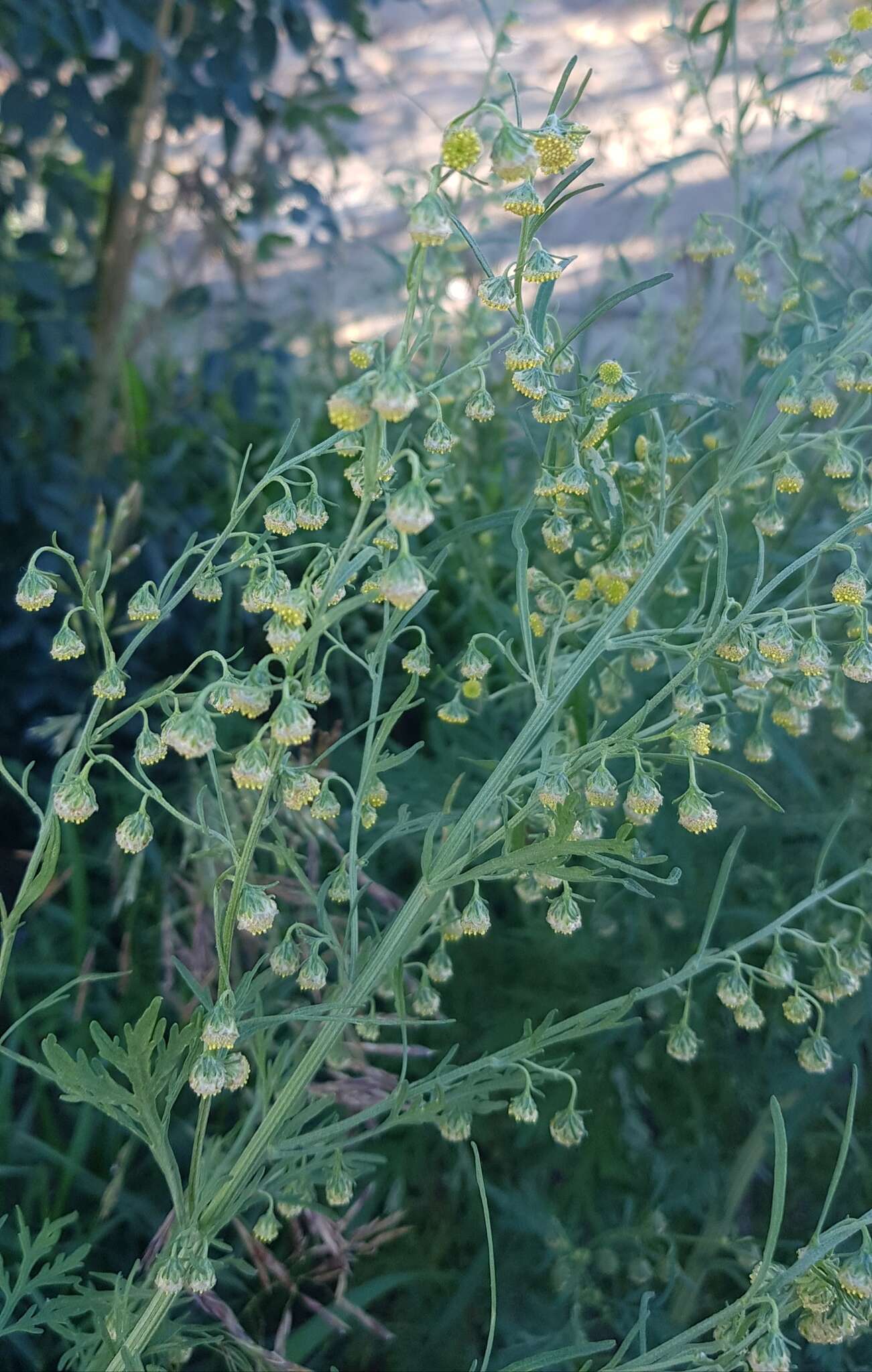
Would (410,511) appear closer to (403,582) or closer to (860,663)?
(403,582)

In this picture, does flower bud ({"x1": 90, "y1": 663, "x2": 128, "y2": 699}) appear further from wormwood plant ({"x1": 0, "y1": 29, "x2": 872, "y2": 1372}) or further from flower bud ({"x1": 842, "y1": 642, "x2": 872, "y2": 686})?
flower bud ({"x1": 842, "y1": 642, "x2": 872, "y2": 686})

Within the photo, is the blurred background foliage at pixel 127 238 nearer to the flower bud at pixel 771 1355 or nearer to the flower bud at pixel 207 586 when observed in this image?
the flower bud at pixel 207 586

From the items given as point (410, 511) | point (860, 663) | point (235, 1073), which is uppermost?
point (410, 511)

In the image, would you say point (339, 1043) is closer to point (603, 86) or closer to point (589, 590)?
point (589, 590)

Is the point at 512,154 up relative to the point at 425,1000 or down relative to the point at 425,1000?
up

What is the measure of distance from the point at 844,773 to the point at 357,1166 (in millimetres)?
1017

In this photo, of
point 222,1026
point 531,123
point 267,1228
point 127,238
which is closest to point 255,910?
point 222,1026

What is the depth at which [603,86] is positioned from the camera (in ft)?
13.6

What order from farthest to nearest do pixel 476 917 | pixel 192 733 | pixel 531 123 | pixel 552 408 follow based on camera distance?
pixel 531 123, pixel 476 917, pixel 552 408, pixel 192 733

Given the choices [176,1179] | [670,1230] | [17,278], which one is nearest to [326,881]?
[176,1179]

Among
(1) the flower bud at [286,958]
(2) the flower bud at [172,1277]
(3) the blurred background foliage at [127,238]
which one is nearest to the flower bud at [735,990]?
(1) the flower bud at [286,958]

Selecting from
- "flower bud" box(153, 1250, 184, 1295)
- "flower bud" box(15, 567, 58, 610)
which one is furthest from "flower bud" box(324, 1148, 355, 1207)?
"flower bud" box(15, 567, 58, 610)

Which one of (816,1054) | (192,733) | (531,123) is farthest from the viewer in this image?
(531,123)

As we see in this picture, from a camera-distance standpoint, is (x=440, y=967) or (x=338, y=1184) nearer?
(x=338, y=1184)
